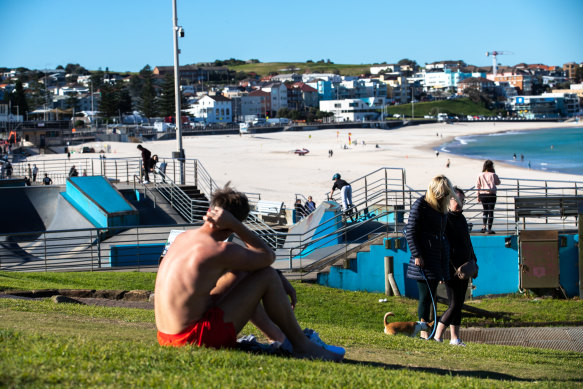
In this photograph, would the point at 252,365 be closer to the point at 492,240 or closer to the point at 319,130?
the point at 492,240

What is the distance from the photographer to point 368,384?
3.74 metres

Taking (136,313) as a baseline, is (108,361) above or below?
above

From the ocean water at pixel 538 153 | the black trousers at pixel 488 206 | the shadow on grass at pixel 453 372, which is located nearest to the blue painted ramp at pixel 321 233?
the black trousers at pixel 488 206

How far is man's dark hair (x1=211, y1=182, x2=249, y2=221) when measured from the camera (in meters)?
4.25

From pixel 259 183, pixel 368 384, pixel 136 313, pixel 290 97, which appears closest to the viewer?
pixel 368 384

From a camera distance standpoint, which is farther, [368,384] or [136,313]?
[136,313]

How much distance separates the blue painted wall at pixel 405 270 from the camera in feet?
37.6

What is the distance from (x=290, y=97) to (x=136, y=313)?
164484 millimetres

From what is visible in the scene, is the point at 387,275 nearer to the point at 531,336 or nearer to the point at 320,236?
the point at 320,236

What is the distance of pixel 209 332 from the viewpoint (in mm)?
4207

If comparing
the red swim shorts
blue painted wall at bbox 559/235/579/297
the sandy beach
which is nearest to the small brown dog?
the red swim shorts

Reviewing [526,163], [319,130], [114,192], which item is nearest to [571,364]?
[114,192]

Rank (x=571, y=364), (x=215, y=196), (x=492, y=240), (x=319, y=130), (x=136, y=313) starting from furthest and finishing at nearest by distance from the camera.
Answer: (x=319, y=130)
(x=492, y=240)
(x=136, y=313)
(x=571, y=364)
(x=215, y=196)

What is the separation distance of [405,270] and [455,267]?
16.3ft
